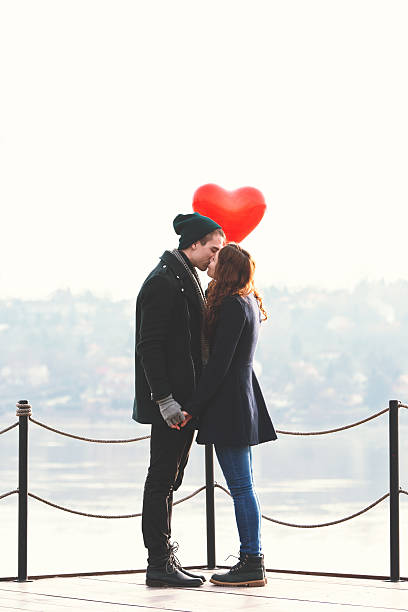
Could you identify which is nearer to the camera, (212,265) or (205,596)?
(205,596)

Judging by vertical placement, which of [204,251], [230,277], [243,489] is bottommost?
[243,489]

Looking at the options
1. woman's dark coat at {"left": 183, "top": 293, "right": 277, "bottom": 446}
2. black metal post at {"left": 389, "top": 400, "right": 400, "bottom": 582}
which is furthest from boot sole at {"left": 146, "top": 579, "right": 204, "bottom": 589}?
black metal post at {"left": 389, "top": 400, "right": 400, "bottom": 582}

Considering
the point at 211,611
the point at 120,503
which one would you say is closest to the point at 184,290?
the point at 211,611

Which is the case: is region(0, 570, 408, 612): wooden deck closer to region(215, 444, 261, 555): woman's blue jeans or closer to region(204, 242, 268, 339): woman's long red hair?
region(215, 444, 261, 555): woman's blue jeans

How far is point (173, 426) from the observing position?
4.23 m

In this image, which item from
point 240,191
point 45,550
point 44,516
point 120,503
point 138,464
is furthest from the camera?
point 138,464

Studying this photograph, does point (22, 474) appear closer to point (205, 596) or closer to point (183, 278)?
point (205, 596)

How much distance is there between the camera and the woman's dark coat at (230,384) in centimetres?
423

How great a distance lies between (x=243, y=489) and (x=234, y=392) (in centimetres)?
42

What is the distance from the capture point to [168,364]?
4.34 m

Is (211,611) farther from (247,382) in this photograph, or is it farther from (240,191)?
(240,191)

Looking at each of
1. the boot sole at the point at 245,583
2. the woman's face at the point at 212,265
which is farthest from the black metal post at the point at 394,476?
the woman's face at the point at 212,265

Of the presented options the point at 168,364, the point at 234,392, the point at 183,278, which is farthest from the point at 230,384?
the point at 183,278

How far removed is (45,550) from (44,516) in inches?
179
